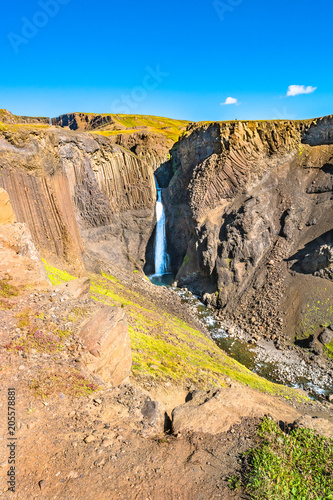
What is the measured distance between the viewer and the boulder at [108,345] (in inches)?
409

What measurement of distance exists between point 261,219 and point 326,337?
42.0ft

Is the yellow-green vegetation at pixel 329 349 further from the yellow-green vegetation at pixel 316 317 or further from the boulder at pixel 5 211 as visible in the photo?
the boulder at pixel 5 211

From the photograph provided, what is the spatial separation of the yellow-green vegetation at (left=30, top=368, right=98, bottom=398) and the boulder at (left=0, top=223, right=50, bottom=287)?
4.88 meters

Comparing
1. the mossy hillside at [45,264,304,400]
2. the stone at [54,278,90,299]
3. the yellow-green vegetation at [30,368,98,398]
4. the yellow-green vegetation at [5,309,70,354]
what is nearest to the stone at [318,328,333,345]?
the mossy hillside at [45,264,304,400]

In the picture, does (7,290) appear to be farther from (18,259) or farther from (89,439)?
(89,439)

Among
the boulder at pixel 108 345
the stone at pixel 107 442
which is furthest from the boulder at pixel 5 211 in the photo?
the stone at pixel 107 442

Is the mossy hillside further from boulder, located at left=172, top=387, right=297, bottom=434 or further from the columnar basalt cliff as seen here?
the columnar basalt cliff

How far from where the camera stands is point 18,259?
1324 centimetres

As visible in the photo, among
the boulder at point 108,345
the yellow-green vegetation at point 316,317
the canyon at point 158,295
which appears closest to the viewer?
the canyon at point 158,295

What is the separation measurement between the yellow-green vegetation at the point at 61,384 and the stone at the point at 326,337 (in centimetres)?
1790

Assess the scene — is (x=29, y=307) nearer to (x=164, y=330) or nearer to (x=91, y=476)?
(x=91, y=476)

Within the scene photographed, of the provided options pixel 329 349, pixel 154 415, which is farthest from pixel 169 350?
pixel 329 349

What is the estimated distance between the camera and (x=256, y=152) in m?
31.2

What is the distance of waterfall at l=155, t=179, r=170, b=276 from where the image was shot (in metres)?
39.1
